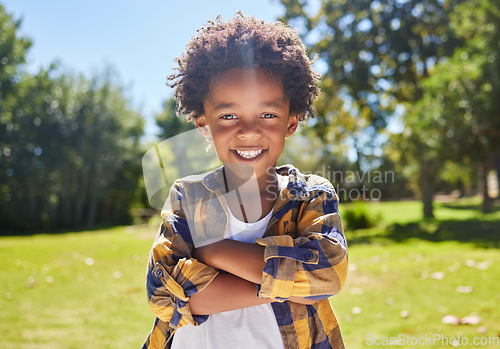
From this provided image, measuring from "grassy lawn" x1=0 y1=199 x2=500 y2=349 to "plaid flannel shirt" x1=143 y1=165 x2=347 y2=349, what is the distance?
2085 millimetres

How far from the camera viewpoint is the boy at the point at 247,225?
1284 mm

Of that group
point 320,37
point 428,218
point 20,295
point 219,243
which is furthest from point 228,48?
point 428,218

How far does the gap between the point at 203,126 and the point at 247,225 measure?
462 mm

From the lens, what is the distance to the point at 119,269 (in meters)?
6.71

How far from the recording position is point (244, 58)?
55.8 inches

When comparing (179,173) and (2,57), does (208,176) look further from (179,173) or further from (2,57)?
(2,57)

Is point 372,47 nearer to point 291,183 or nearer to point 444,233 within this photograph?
point 444,233

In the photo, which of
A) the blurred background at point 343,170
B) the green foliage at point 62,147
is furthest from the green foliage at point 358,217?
the green foliage at point 62,147

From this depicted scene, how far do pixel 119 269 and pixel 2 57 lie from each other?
15.1m

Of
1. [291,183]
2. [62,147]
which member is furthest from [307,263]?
[62,147]

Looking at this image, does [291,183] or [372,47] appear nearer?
[291,183]

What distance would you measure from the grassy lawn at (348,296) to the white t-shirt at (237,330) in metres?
2.11

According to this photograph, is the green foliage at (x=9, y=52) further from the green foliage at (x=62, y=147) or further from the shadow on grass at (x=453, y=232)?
the shadow on grass at (x=453, y=232)

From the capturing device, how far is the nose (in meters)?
1.37
